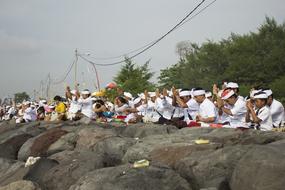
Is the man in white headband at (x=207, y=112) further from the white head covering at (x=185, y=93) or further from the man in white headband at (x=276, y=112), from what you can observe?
the man in white headband at (x=276, y=112)

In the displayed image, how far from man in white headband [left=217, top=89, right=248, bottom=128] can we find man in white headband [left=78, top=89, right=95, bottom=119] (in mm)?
6315

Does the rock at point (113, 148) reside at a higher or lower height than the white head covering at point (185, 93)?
lower

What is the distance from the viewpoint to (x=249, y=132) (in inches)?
271

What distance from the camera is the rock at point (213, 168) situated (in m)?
5.46

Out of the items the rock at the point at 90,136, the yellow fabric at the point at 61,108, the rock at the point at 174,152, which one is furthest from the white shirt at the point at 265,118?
the yellow fabric at the point at 61,108

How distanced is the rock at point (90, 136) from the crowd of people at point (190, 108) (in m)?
1.77

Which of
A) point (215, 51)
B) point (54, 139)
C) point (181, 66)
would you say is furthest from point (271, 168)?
point (181, 66)

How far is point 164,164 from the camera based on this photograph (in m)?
6.39

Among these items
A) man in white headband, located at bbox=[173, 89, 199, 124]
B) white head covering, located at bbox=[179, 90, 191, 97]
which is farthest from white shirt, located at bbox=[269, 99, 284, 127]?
white head covering, located at bbox=[179, 90, 191, 97]

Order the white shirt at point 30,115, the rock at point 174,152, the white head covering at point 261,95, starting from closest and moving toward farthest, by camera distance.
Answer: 1. the rock at point 174,152
2. the white head covering at point 261,95
3. the white shirt at point 30,115

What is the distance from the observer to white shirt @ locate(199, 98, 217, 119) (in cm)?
941

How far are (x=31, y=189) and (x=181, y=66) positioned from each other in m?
42.1

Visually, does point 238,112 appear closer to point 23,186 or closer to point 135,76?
point 23,186

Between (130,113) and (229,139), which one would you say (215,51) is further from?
(229,139)
